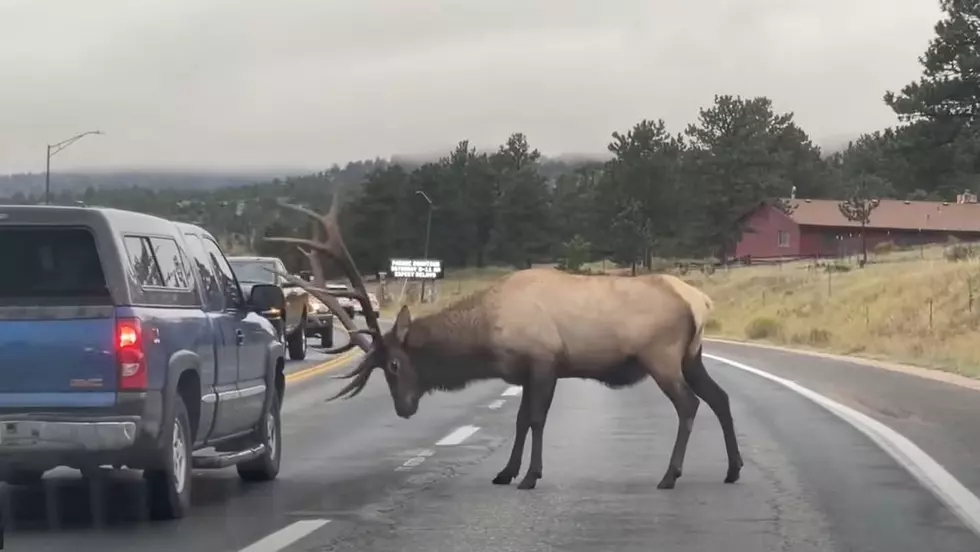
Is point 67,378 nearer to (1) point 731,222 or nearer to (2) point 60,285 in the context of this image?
(2) point 60,285

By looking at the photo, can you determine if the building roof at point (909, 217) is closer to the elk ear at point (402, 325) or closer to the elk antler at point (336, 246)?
the elk ear at point (402, 325)

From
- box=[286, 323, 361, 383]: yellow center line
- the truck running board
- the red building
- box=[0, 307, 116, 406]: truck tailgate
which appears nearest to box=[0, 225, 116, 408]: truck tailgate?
box=[0, 307, 116, 406]: truck tailgate

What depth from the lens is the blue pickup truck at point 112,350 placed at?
981 cm

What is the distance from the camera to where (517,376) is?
1293cm

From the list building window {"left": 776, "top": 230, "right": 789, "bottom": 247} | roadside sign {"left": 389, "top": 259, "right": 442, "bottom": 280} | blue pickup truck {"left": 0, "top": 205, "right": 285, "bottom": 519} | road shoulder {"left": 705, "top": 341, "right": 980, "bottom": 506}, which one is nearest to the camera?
blue pickup truck {"left": 0, "top": 205, "right": 285, "bottom": 519}

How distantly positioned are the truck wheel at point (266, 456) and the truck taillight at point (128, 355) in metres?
3.00

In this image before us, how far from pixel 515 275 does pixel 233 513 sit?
3.27m

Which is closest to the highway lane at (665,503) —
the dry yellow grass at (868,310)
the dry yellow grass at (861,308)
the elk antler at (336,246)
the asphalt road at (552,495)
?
the asphalt road at (552,495)

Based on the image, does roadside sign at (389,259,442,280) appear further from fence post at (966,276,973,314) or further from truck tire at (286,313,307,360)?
fence post at (966,276,973,314)

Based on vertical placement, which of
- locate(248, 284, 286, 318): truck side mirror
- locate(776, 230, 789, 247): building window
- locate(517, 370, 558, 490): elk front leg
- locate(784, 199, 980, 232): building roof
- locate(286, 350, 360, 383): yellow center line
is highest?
locate(784, 199, 980, 232): building roof

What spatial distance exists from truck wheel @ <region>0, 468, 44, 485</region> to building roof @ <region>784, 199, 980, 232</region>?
96.8 metres

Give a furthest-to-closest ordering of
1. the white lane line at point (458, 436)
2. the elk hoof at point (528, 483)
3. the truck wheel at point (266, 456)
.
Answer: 1. the white lane line at point (458, 436)
2. the truck wheel at point (266, 456)
3. the elk hoof at point (528, 483)

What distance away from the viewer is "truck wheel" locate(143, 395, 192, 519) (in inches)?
412

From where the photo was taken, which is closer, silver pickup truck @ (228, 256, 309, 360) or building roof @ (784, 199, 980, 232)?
silver pickup truck @ (228, 256, 309, 360)
